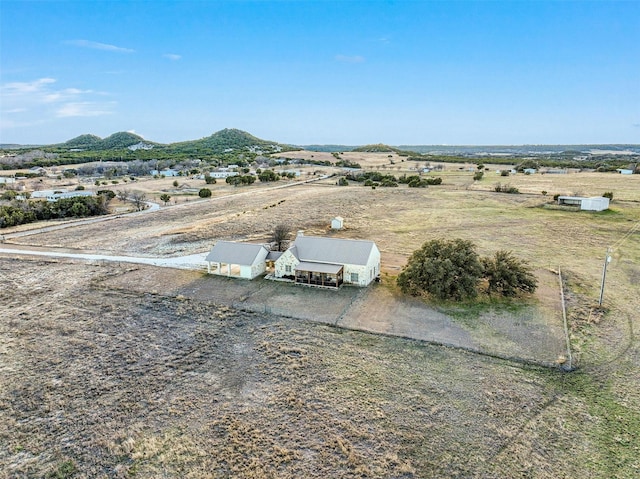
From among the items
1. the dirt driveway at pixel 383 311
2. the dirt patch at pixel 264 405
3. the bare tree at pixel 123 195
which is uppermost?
the bare tree at pixel 123 195

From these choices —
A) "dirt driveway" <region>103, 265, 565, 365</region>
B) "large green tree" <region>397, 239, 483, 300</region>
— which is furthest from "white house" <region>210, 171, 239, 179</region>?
"large green tree" <region>397, 239, 483, 300</region>

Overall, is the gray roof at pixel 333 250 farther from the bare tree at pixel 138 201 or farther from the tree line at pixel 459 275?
the bare tree at pixel 138 201

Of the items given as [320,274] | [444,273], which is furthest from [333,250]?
[444,273]

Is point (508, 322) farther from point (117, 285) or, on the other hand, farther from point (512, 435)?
point (117, 285)

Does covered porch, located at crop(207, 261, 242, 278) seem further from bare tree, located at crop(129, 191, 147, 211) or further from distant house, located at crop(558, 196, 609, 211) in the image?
distant house, located at crop(558, 196, 609, 211)

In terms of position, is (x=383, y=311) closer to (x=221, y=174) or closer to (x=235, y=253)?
(x=235, y=253)

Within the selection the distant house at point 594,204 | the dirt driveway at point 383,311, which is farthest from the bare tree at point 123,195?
the distant house at point 594,204

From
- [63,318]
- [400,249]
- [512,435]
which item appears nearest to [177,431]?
[512,435]
